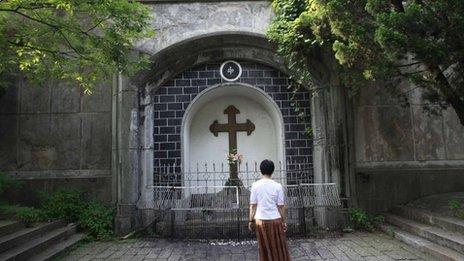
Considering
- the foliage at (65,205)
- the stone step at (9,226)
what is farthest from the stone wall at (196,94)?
the stone step at (9,226)

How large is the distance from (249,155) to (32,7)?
18.2ft

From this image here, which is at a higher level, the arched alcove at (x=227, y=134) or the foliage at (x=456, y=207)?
the arched alcove at (x=227, y=134)

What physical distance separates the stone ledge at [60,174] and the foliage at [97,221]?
68 centimetres

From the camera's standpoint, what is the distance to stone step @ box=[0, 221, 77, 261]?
5574 millimetres

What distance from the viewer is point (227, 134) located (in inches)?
379

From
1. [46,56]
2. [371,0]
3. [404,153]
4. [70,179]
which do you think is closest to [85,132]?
[70,179]

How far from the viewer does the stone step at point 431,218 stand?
618 centimetres

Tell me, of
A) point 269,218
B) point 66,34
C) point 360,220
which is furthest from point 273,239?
point 360,220

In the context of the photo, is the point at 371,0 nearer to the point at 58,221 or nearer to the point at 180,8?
the point at 180,8

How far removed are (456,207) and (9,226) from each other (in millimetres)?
6993

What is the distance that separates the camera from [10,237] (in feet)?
19.6

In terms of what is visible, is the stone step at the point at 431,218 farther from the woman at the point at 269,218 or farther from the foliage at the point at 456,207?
A: the woman at the point at 269,218

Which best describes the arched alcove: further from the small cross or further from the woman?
the woman

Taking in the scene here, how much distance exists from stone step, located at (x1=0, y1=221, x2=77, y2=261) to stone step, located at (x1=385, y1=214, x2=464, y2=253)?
5738 mm
